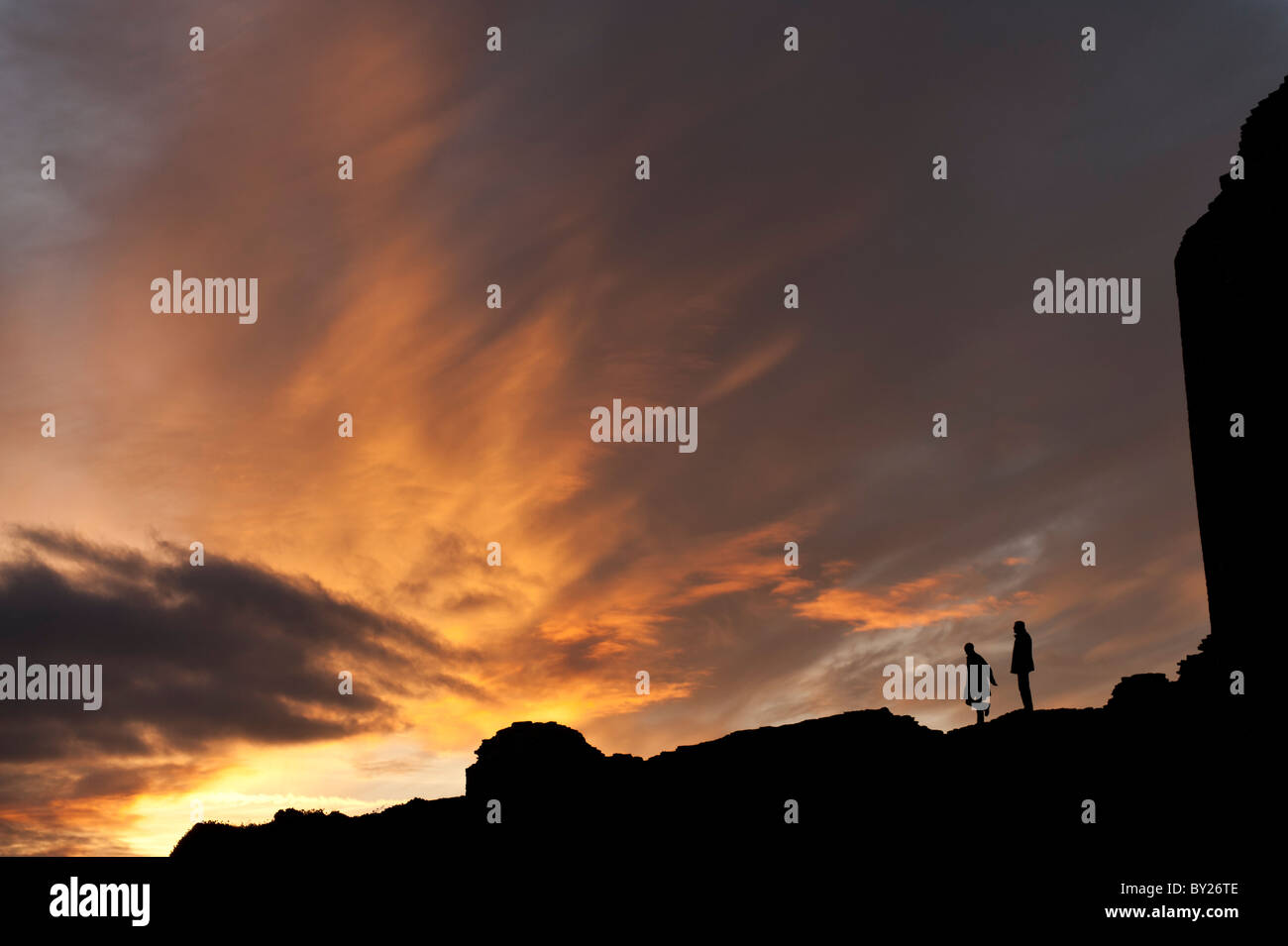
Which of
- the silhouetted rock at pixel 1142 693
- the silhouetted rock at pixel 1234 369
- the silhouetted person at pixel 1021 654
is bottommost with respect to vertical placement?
the silhouetted rock at pixel 1142 693

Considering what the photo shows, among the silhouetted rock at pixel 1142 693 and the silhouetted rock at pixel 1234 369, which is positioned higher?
the silhouetted rock at pixel 1234 369

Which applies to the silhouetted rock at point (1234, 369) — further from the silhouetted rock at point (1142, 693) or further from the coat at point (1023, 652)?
the coat at point (1023, 652)

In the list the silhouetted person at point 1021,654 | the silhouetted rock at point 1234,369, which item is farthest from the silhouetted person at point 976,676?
the silhouetted rock at point 1234,369

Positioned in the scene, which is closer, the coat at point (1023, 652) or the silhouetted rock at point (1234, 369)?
the coat at point (1023, 652)

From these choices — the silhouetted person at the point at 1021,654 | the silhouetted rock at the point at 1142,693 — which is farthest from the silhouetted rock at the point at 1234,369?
the silhouetted person at the point at 1021,654

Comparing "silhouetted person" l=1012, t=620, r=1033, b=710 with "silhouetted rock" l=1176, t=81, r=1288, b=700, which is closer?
"silhouetted person" l=1012, t=620, r=1033, b=710

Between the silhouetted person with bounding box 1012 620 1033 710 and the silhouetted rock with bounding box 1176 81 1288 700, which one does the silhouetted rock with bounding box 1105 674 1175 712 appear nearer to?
the silhouetted rock with bounding box 1176 81 1288 700

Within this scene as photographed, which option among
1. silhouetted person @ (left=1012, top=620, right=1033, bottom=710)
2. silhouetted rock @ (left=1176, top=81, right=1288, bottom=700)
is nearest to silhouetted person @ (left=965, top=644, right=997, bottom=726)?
silhouetted person @ (left=1012, top=620, right=1033, bottom=710)

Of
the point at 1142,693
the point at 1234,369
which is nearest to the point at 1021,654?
the point at 1142,693

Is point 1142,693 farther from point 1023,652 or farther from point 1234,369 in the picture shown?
point 1234,369
